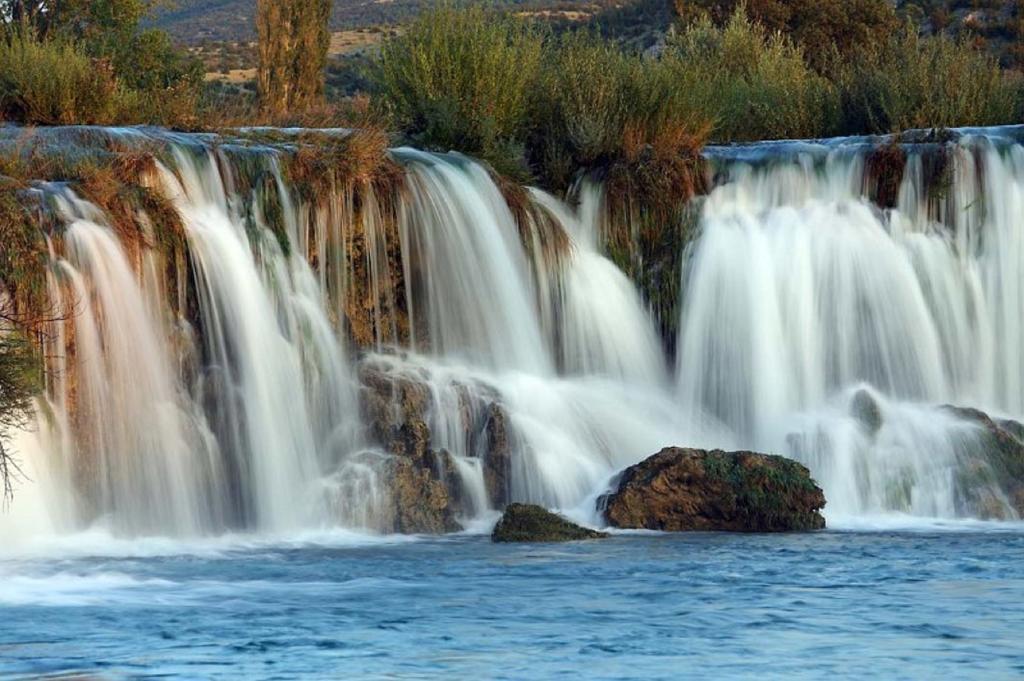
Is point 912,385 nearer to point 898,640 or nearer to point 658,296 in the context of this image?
point 658,296

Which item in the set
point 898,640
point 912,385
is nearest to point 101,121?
point 912,385

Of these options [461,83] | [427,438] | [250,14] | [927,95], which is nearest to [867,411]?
[427,438]

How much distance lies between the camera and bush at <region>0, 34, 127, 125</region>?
77.1 ft

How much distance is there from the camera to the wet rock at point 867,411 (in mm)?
20906

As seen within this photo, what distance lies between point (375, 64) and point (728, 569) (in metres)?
14.3

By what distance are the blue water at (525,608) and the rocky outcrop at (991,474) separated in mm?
1730

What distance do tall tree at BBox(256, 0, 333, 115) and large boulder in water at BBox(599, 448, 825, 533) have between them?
27.0m

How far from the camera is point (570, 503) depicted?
19359mm

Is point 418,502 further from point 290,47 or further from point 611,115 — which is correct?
point 290,47

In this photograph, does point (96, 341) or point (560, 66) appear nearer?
point (96, 341)

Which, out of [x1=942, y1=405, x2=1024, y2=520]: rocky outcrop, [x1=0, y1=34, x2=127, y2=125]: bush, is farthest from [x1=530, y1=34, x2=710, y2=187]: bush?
[x1=942, y1=405, x2=1024, y2=520]: rocky outcrop

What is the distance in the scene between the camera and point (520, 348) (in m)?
21.6

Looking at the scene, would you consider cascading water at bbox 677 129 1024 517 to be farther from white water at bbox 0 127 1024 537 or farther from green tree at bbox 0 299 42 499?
green tree at bbox 0 299 42 499

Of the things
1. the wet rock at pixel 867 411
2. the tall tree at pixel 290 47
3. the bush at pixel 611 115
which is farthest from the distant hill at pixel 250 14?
the wet rock at pixel 867 411
